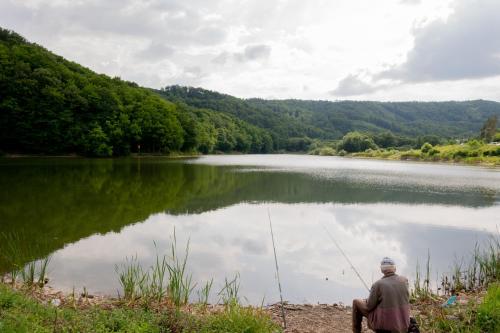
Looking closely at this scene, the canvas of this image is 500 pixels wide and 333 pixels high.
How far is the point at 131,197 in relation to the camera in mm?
26359

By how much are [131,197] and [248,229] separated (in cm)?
1133

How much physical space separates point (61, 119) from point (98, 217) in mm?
62243

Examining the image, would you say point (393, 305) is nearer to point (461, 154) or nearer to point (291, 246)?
point (291, 246)

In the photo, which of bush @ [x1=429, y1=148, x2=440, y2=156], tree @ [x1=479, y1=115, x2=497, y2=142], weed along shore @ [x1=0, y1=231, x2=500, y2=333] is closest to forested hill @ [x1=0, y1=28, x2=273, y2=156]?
bush @ [x1=429, y1=148, x2=440, y2=156]

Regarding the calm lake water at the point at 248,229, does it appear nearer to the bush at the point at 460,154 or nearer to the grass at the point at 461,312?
the grass at the point at 461,312

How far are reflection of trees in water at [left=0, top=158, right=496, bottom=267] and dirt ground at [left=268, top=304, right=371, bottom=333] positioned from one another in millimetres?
8614

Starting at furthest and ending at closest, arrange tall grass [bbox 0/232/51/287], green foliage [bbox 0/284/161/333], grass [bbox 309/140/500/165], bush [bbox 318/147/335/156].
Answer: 1. bush [bbox 318/147/335/156]
2. grass [bbox 309/140/500/165]
3. tall grass [bbox 0/232/51/287]
4. green foliage [bbox 0/284/161/333]

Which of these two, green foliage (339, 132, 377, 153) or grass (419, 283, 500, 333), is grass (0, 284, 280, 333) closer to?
grass (419, 283, 500, 333)

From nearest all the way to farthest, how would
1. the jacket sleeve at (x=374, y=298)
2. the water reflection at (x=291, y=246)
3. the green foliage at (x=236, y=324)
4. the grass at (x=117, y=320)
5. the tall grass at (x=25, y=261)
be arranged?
the grass at (x=117, y=320) → the jacket sleeve at (x=374, y=298) → the green foliage at (x=236, y=324) → the tall grass at (x=25, y=261) → the water reflection at (x=291, y=246)

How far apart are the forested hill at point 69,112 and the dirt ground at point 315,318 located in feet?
240

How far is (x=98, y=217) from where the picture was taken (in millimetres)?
19438

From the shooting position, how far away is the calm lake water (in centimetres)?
1178

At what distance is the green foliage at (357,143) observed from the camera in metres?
166

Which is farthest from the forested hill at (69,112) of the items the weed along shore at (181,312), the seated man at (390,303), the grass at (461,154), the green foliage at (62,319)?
the seated man at (390,303)
